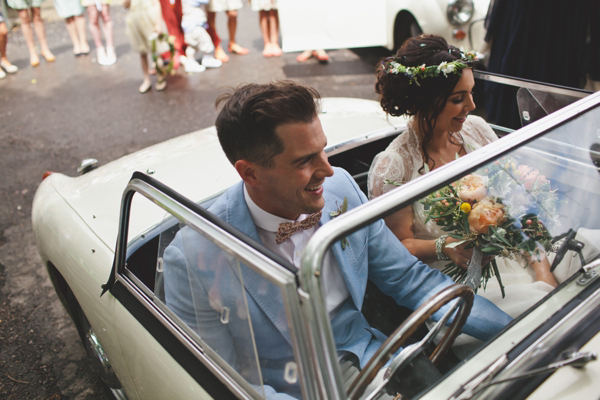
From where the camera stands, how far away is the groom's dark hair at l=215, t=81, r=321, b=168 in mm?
1540

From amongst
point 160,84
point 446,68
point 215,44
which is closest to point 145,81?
point 160,84

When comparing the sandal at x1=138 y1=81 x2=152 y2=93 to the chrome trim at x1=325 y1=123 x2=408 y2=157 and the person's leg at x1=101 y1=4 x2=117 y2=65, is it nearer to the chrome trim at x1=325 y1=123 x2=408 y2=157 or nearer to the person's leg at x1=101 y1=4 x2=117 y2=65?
the person's leg at x1=101 y1=4 x2=117 y2=65

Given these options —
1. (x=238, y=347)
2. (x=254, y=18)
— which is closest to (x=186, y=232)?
(x=238, y=347)

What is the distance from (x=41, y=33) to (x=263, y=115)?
739cm

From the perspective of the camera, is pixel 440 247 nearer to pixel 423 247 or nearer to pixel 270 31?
pixel 423 247

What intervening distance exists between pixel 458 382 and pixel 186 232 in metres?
0.81

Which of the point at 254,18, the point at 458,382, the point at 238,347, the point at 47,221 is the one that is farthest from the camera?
the point at 254,18

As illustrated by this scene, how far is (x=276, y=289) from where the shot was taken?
1.11 meters

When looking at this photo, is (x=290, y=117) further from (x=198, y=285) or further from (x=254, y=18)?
(x=254, y=18)

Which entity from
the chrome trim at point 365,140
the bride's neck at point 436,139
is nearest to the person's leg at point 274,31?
the chrome trim at point 365,140

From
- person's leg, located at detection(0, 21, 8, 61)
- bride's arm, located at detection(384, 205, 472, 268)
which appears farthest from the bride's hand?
person's leg, located at detection(0, 21, 8, 61)

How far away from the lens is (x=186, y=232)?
1399 mm

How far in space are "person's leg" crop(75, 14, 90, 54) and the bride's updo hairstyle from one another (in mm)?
6771

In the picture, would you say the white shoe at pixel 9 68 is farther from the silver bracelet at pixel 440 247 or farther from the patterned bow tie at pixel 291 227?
the silver bracelet at pixel 440 247
